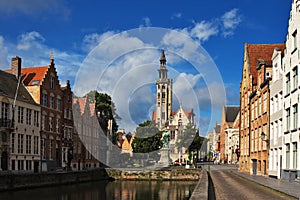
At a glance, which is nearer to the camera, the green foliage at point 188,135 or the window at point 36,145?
the window at point 36,145

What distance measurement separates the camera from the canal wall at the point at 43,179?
36875mm

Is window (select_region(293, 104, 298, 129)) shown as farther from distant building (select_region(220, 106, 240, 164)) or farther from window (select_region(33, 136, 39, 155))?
distant building (select_region(220, 106, 240, 164))

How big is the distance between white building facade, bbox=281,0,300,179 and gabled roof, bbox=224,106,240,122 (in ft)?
278

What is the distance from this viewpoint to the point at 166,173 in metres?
60.4

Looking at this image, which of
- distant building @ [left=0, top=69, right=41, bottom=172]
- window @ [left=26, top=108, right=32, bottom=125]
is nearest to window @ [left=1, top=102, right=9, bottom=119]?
distant building @ [left=0, top=69, right=41, bottom=172]

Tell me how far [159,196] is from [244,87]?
21.8 meters

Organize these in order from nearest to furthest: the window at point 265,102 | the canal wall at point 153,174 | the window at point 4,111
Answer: the window at point 265,102, the window at point 4,111, the canal wall at point 153,174

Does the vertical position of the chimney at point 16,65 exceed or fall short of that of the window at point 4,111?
it exceeds it

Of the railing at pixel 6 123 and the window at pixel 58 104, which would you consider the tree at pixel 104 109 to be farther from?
the railing at pixel 6 123

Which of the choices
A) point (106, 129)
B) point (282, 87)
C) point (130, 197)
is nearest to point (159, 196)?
point (130, 197)

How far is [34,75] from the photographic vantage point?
54469 millimetres

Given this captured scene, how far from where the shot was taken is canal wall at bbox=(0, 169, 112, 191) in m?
36.9

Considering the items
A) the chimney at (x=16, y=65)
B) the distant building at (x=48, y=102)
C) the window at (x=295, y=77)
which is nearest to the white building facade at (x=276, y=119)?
the window at (x=295, y=77)

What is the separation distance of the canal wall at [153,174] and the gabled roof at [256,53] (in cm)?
1804
